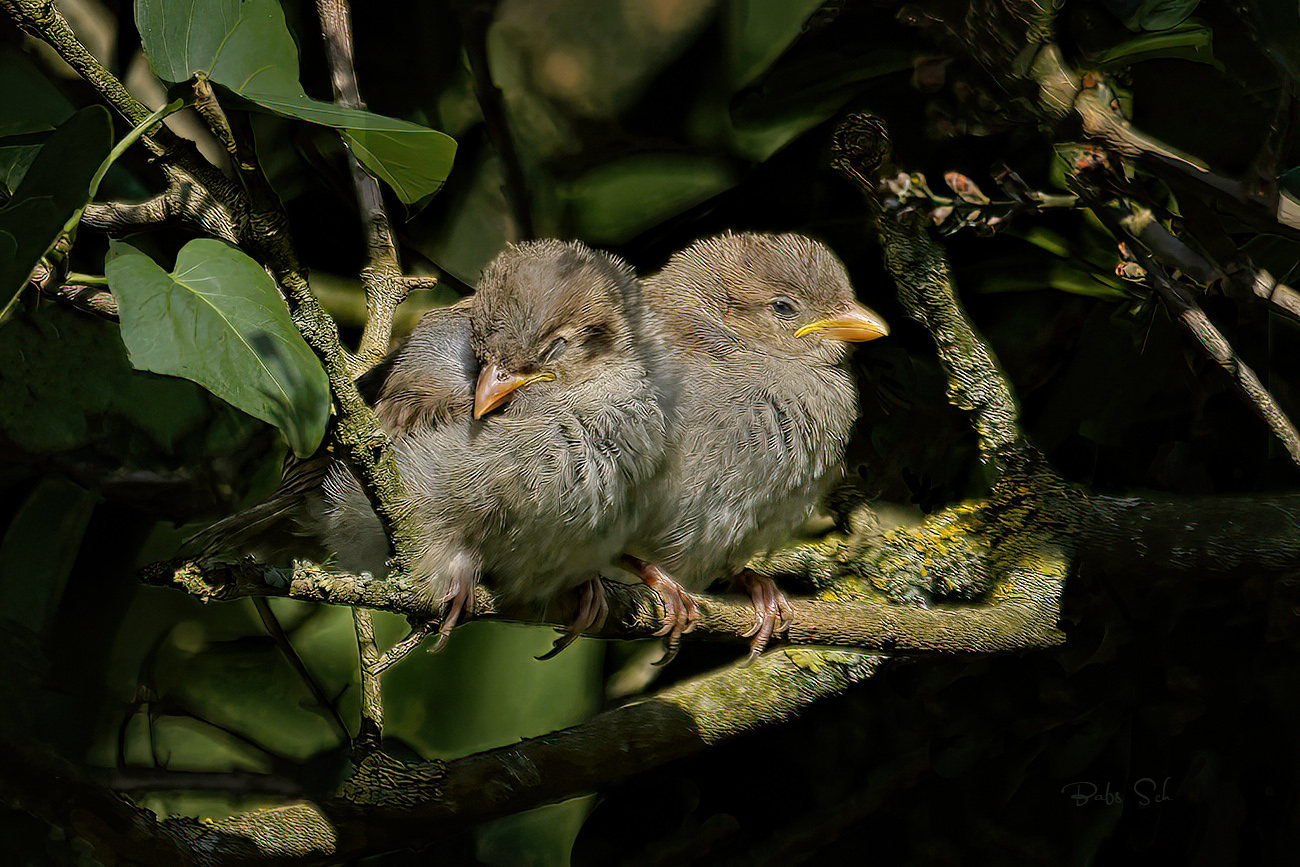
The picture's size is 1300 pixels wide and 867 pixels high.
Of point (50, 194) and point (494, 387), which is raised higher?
point (50, 194)

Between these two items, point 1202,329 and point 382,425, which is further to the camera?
point 1202,329

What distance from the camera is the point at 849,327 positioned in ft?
4.23

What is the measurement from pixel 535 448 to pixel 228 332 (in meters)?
0.36

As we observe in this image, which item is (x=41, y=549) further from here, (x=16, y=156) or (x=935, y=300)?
(x=935, y=300)

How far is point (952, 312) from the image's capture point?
1426 mm

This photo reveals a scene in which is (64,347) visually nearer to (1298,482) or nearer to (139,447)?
(139,447)

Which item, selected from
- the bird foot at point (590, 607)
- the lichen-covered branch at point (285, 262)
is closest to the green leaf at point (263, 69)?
the lichen-covered branch at point (285, 262)

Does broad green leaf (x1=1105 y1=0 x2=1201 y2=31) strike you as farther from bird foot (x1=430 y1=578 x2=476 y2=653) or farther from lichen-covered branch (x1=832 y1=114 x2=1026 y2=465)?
bird foot (x1=430 y1=578 x2=476 y2=653)

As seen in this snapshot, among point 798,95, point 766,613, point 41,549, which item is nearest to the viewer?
point 766,613

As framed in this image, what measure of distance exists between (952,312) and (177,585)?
1.09 metres

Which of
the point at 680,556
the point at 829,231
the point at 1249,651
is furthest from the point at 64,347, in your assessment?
the point at 1249,651

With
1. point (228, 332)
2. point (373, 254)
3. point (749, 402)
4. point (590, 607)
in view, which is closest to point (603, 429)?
point (590, 607)

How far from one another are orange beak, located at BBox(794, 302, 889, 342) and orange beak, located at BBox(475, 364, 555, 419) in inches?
18.2

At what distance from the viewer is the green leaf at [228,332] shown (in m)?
0.60
